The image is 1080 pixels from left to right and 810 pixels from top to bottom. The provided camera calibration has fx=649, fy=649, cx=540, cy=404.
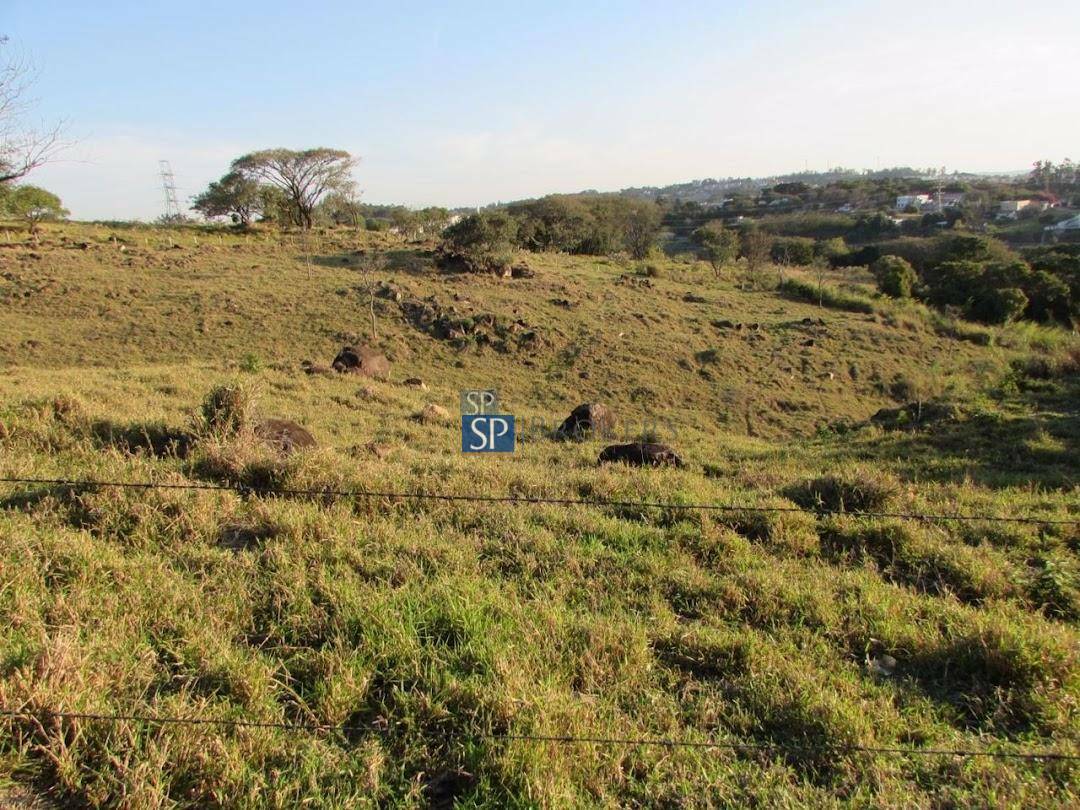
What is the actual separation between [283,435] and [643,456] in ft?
10.9

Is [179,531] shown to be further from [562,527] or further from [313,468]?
[562,527]

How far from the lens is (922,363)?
20062 millimetres

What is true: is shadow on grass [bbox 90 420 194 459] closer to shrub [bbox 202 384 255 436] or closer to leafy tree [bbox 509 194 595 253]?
shrub [bbox 202 384 255 436]

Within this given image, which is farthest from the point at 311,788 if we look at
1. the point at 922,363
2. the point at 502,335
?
the point at 922,363

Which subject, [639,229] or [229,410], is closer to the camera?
[229,410]

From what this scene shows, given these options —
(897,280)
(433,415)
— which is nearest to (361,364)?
(433,415)

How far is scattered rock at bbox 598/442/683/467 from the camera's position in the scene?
6.17m

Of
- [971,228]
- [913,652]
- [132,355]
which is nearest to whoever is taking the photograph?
[913,652]

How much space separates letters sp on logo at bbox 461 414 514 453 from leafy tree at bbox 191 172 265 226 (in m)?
37.5

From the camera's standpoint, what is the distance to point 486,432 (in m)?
4.48

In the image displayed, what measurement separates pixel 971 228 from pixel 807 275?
33.9 metres

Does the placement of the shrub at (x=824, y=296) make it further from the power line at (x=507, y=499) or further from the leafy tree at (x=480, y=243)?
the power line at (x=507, y=499)

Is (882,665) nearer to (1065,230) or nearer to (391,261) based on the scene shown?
(391,261)

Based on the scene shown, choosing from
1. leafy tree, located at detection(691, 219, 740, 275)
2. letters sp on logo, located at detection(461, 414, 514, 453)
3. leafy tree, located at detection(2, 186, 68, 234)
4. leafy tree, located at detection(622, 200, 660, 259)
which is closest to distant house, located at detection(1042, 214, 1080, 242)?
leafy tree, located at detection(622, 200, 660, 259)
